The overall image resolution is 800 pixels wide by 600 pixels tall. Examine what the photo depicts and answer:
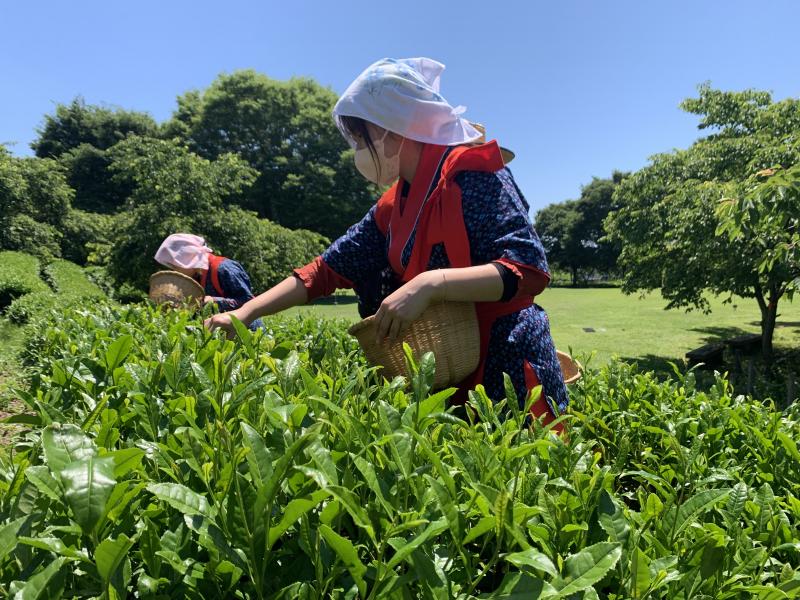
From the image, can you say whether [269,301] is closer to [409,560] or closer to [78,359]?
[78,359]

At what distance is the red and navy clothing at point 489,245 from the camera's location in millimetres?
1725

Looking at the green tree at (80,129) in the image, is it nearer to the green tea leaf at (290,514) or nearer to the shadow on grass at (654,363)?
the shadow on grass at (654,363)

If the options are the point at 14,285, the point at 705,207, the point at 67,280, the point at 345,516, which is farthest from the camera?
the point at 67,280

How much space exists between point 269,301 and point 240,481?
5.16 ft

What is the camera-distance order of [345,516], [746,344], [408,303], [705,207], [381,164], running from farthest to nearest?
[746,344] < [705,207] < [381,164] < [408,303] < [345,516]

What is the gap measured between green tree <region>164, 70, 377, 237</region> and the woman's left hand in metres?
31.9

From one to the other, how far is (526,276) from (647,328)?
21337 mm

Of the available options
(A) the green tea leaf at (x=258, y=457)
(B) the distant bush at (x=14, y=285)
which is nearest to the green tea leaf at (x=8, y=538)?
(A) the green tea leaf at (x=258, y=457)

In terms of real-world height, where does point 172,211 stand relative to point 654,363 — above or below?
above

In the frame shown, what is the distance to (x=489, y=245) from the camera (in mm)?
1746

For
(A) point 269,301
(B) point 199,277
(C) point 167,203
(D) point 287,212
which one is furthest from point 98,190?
(A) point 269,301

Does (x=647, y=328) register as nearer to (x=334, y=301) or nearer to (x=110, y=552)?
(x=334, y=301)

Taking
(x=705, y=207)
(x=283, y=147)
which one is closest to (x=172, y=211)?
(x=705, y=207)

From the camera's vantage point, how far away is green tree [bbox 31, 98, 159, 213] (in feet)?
124
